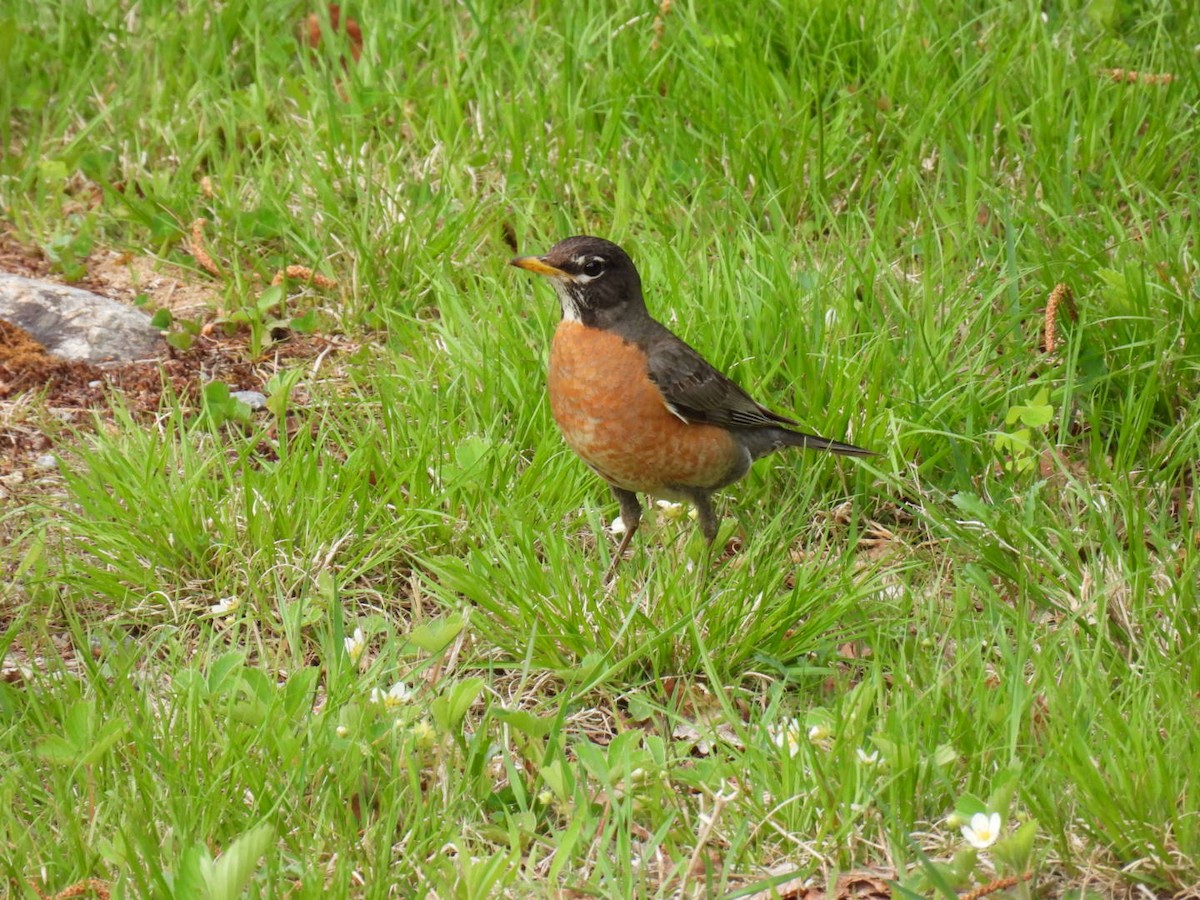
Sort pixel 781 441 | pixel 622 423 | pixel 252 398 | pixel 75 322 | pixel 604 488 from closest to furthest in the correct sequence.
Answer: pixel 622 423 → pixel 781 441 → pixel 604 488 → pixel 252 398 → pixel 75 322

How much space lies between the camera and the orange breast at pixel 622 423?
4.66m

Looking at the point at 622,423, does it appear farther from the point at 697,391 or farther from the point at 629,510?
the point at 629,510

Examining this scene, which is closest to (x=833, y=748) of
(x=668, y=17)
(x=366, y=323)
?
(x=366, y=323)

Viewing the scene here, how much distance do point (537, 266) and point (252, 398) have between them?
137 centimetres

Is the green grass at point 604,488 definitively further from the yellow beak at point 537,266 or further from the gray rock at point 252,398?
the yellow beak at point 537,266

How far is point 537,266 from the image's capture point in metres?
4.84

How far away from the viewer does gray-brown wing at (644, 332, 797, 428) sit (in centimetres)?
480

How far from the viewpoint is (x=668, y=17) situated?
668 centimetres

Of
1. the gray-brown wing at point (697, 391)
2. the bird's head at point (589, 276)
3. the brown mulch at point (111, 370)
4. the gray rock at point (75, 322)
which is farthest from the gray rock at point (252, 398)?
the gray-brown wing at point (697, 391)

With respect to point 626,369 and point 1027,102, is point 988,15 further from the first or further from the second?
point 626,369

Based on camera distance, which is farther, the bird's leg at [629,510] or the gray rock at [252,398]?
the gray rock at [252,398]

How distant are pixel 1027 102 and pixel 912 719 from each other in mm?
3428

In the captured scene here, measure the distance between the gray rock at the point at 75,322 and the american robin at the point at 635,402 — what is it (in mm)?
1833

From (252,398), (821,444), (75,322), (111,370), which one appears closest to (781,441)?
(821,444)
